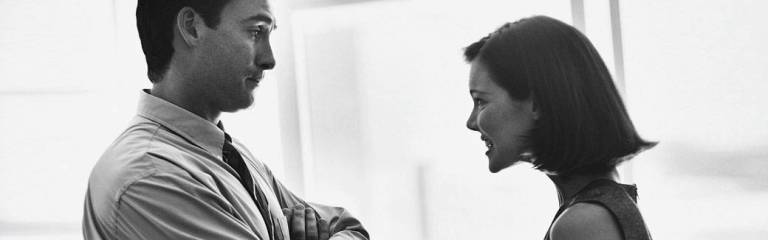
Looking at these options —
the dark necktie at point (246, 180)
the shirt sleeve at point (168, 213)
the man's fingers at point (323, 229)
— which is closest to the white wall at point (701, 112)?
the man's fingers at point (323, 229)

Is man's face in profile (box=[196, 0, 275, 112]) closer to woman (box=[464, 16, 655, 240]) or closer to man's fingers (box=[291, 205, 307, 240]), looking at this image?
man's fingers (box=[291, 205, 307, 240])

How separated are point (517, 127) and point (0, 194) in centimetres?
215

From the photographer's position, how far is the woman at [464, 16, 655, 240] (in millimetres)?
1261

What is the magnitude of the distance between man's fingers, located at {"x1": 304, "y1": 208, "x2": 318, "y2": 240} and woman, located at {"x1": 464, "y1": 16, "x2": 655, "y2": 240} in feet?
1.48

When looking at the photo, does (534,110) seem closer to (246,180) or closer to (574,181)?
(574,181)

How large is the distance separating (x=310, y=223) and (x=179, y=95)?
0.37 meters

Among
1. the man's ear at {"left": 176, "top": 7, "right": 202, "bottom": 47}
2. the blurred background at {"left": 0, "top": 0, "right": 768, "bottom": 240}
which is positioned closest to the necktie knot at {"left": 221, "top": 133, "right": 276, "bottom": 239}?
the man's ear at {"left": 176, "top": 7, "right": 202, "bottom": 47}

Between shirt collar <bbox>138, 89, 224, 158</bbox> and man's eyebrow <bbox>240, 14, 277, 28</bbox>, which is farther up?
man's eyebrow <bbox>240, 14, 277, 28</bbox>

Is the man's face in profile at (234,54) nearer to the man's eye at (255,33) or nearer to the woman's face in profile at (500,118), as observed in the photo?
the man's eye at (255,33)

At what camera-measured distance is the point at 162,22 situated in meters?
1.58

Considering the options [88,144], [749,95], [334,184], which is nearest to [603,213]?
[749,95]

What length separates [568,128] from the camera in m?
1.32

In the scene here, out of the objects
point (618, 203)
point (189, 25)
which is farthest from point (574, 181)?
point (189, 25)

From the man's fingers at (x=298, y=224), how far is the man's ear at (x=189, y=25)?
401 mm
